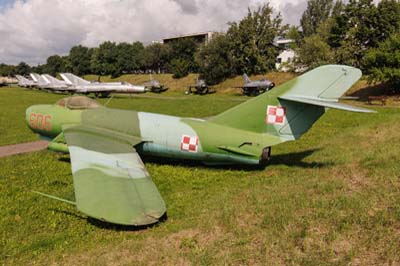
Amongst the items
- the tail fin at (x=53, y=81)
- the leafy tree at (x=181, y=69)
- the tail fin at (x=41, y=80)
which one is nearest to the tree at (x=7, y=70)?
the tail fin at (x=41, y=80)

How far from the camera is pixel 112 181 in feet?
21.9

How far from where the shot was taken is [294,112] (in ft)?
28.0

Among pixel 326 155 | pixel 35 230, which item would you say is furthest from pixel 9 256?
pixel 326 155

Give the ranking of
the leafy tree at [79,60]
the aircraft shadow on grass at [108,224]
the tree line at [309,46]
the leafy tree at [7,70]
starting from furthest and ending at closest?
the leafy tree at [7,70]
the leafy tree at [79,60]
the tree line at [309,46]
the aircraft shadow on grass at [108,224]

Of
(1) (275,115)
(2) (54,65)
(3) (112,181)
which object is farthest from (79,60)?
(3) (112,181)

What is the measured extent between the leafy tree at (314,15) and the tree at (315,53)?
42.2 meters

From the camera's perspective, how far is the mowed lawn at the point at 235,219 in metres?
4.59

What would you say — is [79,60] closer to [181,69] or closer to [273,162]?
[181,69]

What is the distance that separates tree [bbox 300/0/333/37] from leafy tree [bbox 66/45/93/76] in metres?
70.2

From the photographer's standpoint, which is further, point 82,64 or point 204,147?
point 82,64

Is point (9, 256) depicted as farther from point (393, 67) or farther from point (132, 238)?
point (393, 67)

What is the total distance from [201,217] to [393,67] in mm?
31850

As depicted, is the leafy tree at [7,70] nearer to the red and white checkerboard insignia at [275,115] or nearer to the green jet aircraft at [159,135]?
the green jet aircraft at [159,135]

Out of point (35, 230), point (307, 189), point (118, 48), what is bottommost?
point (35, 230)
